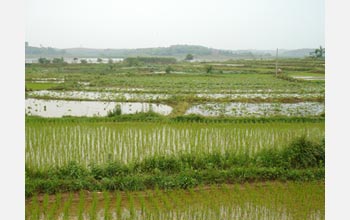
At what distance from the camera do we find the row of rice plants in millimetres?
4348

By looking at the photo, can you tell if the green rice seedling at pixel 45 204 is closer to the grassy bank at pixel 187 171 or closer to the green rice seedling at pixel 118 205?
the grassy bank at pixel 187 171

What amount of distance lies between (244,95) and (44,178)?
6.28m

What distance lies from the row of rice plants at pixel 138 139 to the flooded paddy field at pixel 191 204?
68 cm

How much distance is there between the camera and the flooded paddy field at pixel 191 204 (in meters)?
3.21

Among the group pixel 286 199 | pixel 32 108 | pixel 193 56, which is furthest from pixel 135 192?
pixel 193 56

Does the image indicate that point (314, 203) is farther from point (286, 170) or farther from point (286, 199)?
point (286, 170)

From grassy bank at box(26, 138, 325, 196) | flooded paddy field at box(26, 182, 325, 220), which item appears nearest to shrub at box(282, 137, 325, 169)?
grassy bank at box(26, 138, 325, 196)

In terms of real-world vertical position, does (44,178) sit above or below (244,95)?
below

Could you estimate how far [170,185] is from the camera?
12.0ft

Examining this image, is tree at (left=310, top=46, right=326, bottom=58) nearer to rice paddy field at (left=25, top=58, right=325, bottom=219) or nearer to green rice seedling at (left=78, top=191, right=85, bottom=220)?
rice paddy field at (left=25, top=58, right=325, bottom=219)

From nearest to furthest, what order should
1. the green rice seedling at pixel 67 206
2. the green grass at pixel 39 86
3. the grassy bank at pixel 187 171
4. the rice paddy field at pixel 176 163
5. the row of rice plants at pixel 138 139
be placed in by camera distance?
the green rice seedling at pixel 67 206 → the rice paddy field at pixel 176 163 → the grassy bank at pixel 187 171 → the row of rice plants at pixel 138 139 → the green grass at pixel 39 86

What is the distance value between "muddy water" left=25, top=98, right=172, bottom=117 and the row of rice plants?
1.27 m

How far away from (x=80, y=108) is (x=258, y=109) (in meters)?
3.89

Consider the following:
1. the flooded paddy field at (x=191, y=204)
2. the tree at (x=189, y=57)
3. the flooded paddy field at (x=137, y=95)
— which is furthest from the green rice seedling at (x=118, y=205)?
the tree at (x=189, y=57)
